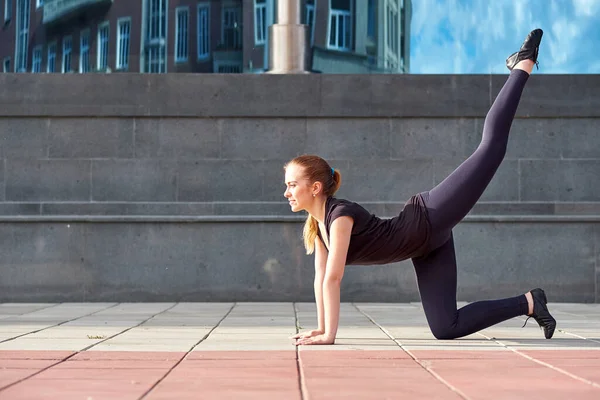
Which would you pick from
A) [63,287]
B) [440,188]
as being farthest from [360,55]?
[440,188]

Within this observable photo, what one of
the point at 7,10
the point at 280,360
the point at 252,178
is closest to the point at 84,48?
the point at 7,10

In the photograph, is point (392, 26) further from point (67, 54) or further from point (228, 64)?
point (67, 54)

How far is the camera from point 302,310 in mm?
9750

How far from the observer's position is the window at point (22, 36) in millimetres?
11625

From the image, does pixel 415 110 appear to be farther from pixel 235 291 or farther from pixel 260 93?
pixel 235 291

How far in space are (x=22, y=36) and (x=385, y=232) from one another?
7295 millimetres

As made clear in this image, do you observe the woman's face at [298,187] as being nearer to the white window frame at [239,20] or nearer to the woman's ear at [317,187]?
the woman's ear at [317,187]

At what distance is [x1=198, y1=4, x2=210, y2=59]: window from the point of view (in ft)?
38.1

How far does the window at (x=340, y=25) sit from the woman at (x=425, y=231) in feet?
17.1

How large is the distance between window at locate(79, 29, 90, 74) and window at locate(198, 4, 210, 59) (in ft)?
4.45

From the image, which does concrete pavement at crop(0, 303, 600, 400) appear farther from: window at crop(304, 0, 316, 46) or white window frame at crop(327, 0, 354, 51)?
window at crop(304, 0, 316, 46)

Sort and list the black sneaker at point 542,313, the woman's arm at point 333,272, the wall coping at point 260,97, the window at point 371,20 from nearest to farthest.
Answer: the woman's arm at point 333,272, the black sneaker at point 542,313, the wall coping at point 260,97, the window at point 371,20

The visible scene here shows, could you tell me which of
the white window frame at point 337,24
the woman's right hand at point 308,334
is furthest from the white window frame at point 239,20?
the woman's right hand at point 308,334

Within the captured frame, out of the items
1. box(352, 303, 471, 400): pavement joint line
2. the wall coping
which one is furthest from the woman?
the wall coping
